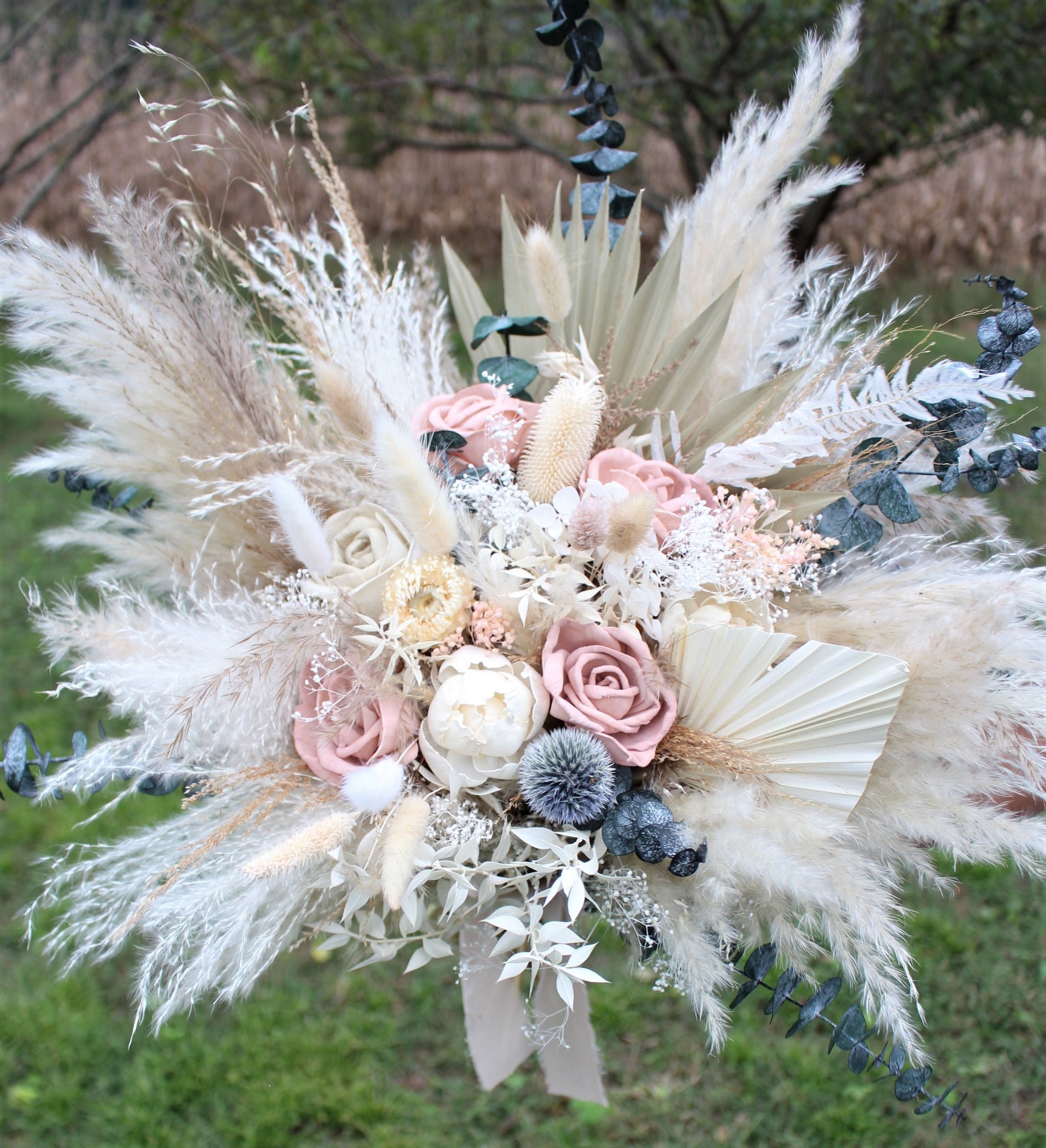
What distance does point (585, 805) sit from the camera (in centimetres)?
93

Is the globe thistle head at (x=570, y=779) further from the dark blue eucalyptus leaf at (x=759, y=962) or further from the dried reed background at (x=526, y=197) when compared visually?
the dried reed background at (x=526, y=197)

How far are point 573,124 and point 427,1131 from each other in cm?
496

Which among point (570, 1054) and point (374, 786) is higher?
point (374, 786)

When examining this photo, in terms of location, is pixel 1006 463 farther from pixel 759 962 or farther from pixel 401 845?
pixel 401 845

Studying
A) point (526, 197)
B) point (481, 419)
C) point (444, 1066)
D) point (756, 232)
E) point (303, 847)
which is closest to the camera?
point (303, 847)

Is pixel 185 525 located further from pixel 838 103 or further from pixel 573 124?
pixel 573 124

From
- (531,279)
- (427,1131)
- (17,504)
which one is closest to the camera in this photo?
(531,279)

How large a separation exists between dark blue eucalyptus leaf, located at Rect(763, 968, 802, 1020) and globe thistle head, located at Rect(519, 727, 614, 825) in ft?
0.85

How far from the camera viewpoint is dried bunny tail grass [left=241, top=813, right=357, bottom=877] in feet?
2.68

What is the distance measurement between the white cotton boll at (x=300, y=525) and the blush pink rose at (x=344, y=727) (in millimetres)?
114

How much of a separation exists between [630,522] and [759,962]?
19.2 inches

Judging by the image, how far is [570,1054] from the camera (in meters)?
1.39

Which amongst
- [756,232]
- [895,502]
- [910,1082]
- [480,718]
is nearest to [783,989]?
[910,1082]

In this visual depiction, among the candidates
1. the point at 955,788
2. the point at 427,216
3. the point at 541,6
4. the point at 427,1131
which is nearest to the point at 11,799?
the point at 427,1131
